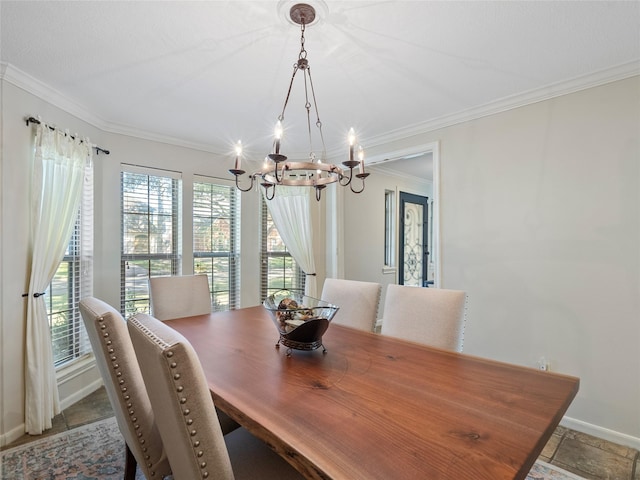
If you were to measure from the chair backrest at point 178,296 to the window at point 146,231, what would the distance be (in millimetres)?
932

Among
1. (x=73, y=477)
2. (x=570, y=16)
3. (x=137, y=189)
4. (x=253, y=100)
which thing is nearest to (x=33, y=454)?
(x=73, y=477)

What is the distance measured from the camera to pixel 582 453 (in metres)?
2.09

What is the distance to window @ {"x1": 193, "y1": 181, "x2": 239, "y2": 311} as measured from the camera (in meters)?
3.72

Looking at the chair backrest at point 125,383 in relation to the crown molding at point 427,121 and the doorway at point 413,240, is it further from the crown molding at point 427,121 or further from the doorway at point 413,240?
the doorway at point 413,240

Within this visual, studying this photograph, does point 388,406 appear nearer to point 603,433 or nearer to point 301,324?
point 301,324

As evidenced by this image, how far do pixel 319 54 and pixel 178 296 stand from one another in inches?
79.0

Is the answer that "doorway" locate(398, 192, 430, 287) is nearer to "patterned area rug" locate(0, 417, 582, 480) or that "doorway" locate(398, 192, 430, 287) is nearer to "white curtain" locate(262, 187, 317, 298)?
"white curtain" locate(262, 187, 317, 298)

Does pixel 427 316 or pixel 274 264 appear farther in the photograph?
pixel 274 264

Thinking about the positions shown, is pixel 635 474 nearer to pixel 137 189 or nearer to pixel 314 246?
pixel 314 246

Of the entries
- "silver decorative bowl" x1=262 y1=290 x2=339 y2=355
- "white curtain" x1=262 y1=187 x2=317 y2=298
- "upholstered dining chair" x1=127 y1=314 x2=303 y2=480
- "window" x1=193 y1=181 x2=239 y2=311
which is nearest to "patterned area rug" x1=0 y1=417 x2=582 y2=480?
"silver decorative bowl" x1=262 y1=290 x2=339 y2=355

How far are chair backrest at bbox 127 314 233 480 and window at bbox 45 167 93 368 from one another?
2366 mm

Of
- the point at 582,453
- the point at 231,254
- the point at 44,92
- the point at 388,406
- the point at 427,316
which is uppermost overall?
the point at 44,92

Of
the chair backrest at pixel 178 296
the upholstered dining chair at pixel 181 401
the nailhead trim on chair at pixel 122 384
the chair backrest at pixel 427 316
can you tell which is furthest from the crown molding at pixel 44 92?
the chair backrest at pixel 427 316

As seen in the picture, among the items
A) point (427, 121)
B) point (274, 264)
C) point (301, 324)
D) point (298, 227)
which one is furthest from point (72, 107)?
point (427, 121)
